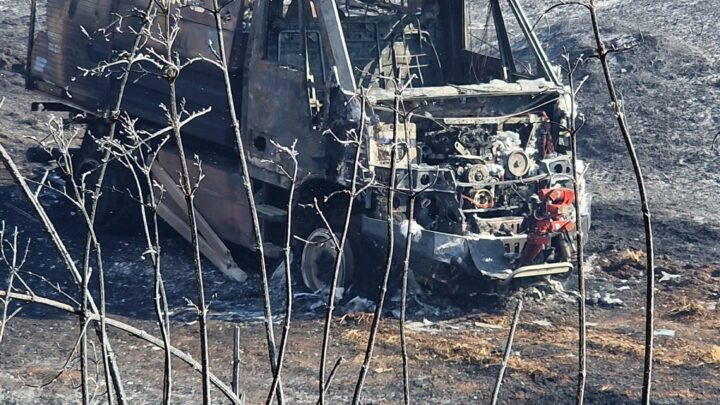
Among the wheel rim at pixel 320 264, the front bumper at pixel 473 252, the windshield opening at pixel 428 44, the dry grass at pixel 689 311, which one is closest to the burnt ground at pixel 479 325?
the dry grass at pixel 689 311

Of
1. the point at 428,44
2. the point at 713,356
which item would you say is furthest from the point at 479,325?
the point at 428,44

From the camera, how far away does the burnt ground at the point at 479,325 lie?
25.7 feet

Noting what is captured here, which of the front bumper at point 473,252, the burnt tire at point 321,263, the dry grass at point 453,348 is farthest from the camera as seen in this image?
the burnt tire at point 321,263

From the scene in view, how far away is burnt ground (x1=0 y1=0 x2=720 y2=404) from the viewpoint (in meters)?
7.85

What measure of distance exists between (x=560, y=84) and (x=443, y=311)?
7.99ft

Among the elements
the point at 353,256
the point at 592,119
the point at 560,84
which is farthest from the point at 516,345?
the point at 592,119

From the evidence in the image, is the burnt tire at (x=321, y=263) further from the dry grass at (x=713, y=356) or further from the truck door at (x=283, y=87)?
the dry grass at (x=713, y=356)

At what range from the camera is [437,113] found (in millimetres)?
9805

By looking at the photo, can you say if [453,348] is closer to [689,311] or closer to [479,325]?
[479,325]

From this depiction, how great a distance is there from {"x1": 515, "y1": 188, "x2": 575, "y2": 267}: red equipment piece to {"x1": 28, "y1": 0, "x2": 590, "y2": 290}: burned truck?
12mm

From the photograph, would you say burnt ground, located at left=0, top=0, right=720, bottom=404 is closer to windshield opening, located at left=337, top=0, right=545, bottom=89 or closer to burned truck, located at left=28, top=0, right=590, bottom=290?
burned truck, located at left=28, top=0, right=590, bottom=290

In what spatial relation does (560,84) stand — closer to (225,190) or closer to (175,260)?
(225,190)

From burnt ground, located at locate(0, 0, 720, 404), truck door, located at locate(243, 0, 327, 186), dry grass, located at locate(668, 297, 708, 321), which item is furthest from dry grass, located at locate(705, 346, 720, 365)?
truck door, located at locate(243, 0, 327, 186)

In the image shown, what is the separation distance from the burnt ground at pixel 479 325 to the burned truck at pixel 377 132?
447 mm
